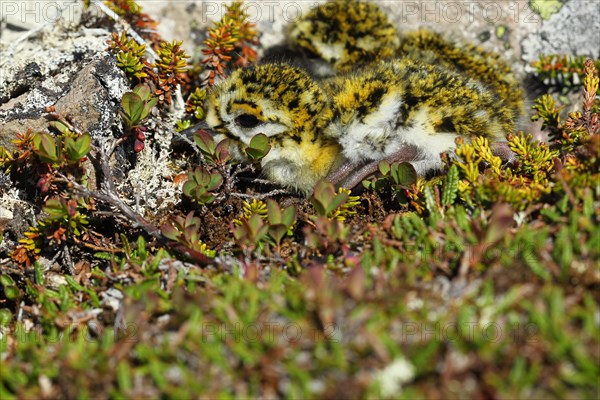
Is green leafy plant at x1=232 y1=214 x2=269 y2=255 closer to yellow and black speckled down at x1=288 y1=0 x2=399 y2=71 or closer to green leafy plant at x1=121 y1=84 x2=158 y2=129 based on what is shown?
green leafy plant at x1=121 y1=84 x2=158 y2=129

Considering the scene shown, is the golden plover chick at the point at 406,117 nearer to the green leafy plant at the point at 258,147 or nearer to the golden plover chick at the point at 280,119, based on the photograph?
the golden plover chick at the point at 280,119

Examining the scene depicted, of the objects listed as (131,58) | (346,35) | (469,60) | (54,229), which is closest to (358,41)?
(346,35)

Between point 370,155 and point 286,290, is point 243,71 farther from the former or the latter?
point 286,290

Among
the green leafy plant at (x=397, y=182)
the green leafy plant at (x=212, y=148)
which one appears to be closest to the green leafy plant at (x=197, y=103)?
the green leafy plant at (x=212, y=148)

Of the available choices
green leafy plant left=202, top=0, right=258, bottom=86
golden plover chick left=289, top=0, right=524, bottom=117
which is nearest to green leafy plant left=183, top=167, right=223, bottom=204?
green leafy plant left=202, top=0, right=258, bottom=86

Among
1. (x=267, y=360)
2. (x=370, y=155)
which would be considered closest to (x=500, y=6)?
(x=370, y=155)

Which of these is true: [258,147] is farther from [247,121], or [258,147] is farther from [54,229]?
[54,229]

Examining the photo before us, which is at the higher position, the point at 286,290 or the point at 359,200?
the point at 359,200
